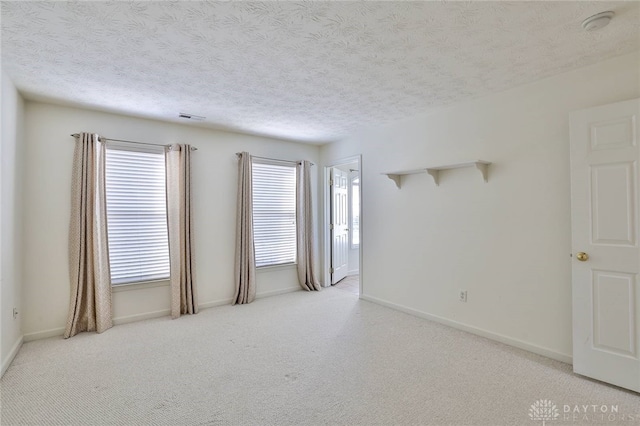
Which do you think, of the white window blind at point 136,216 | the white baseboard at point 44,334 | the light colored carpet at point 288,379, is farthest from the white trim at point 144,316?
the white window blind at point 136,216

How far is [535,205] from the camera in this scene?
2.83 metres

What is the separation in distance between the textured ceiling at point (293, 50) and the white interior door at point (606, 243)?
61 centimetres

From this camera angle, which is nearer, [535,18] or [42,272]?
[535,18]

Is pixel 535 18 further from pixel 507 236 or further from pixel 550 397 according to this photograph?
pixel 550 397

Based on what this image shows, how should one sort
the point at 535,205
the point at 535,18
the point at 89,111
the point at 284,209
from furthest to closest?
the point at 284,209 < the point at 89,111 < the point at 535,205 < the point at 535,18

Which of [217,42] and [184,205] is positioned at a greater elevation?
[217,42]

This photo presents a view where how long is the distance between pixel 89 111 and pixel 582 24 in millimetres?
4525

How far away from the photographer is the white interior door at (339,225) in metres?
5.49

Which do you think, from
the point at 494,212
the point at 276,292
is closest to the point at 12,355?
the point at 276,292

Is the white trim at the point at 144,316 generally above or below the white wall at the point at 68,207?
below

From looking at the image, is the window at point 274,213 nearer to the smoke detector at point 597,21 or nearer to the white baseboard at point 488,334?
the white baseboard at point 488,334

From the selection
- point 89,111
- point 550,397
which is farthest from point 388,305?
point 89,111

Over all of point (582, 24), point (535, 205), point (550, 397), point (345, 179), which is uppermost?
point (582, 24)

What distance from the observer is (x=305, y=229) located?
5.14 meters
